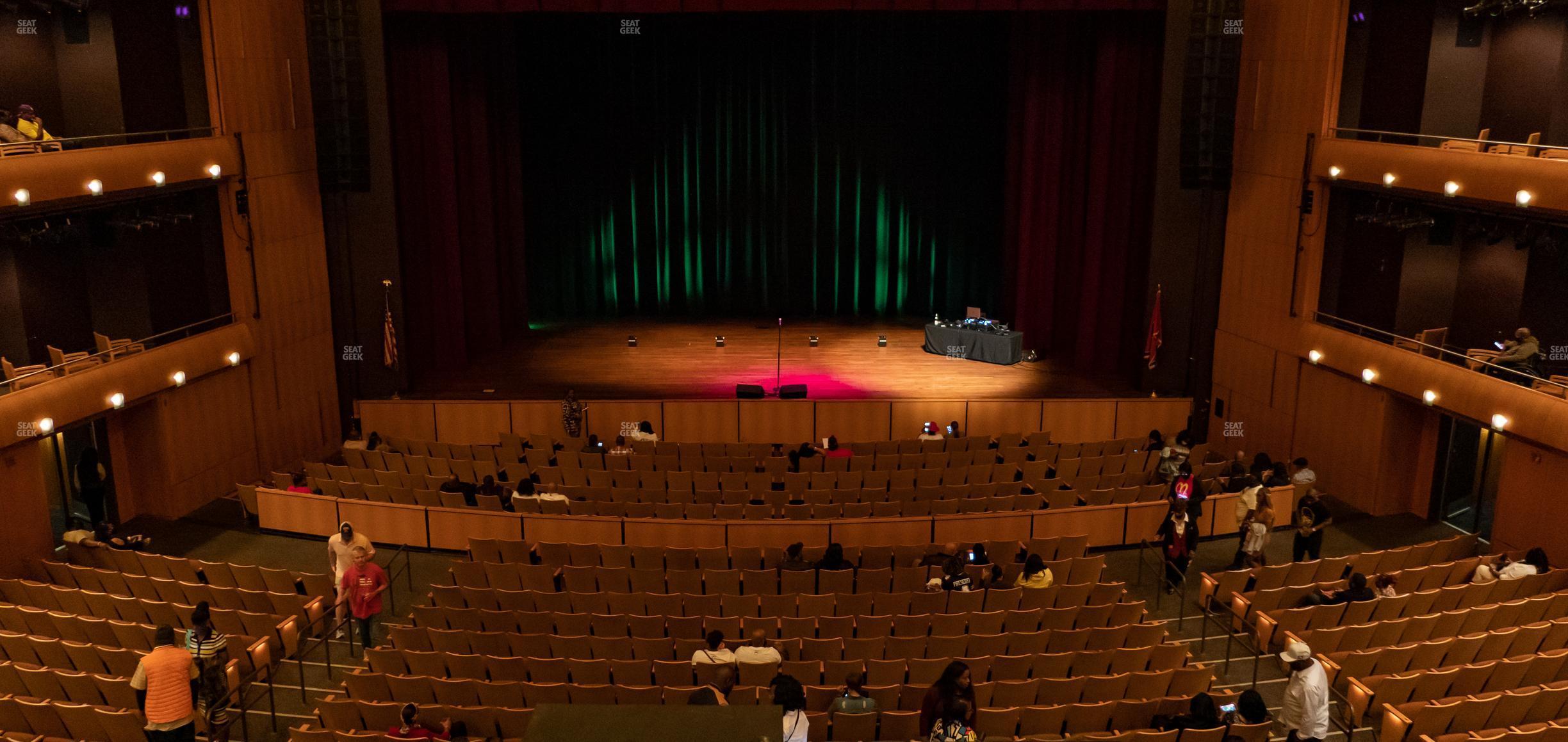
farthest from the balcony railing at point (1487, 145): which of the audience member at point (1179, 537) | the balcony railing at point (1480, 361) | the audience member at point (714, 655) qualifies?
the audience member at point (714, 655)

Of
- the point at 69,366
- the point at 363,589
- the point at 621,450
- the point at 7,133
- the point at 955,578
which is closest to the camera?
the point at 363,589

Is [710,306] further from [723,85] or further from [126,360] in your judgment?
[126,360]

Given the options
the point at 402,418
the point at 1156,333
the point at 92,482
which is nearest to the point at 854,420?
the point at 1156,333

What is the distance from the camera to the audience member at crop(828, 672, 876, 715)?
9.14 metres

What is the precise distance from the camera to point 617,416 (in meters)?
19.2

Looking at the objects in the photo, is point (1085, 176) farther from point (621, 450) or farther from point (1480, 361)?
point (621, 450)

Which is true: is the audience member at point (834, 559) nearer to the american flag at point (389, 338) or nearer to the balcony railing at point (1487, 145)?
the balcony railing at point (1487, 145)

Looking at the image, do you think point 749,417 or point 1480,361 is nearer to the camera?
point 1480,361

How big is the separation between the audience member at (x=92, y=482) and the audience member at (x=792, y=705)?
11023 millimetres

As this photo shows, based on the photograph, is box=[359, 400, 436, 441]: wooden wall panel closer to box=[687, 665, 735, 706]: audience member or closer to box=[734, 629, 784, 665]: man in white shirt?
box=[734, 629, 784, 665]: man in white shirt

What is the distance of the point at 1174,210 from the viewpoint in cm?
2031

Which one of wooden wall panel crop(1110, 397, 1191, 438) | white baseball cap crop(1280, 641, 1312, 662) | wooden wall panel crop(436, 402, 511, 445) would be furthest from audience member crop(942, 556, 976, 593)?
wooden wall panel crop(436, 402, 511, 445)

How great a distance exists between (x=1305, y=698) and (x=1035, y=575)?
3.02 metres

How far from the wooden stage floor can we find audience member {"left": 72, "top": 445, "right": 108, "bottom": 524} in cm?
555
